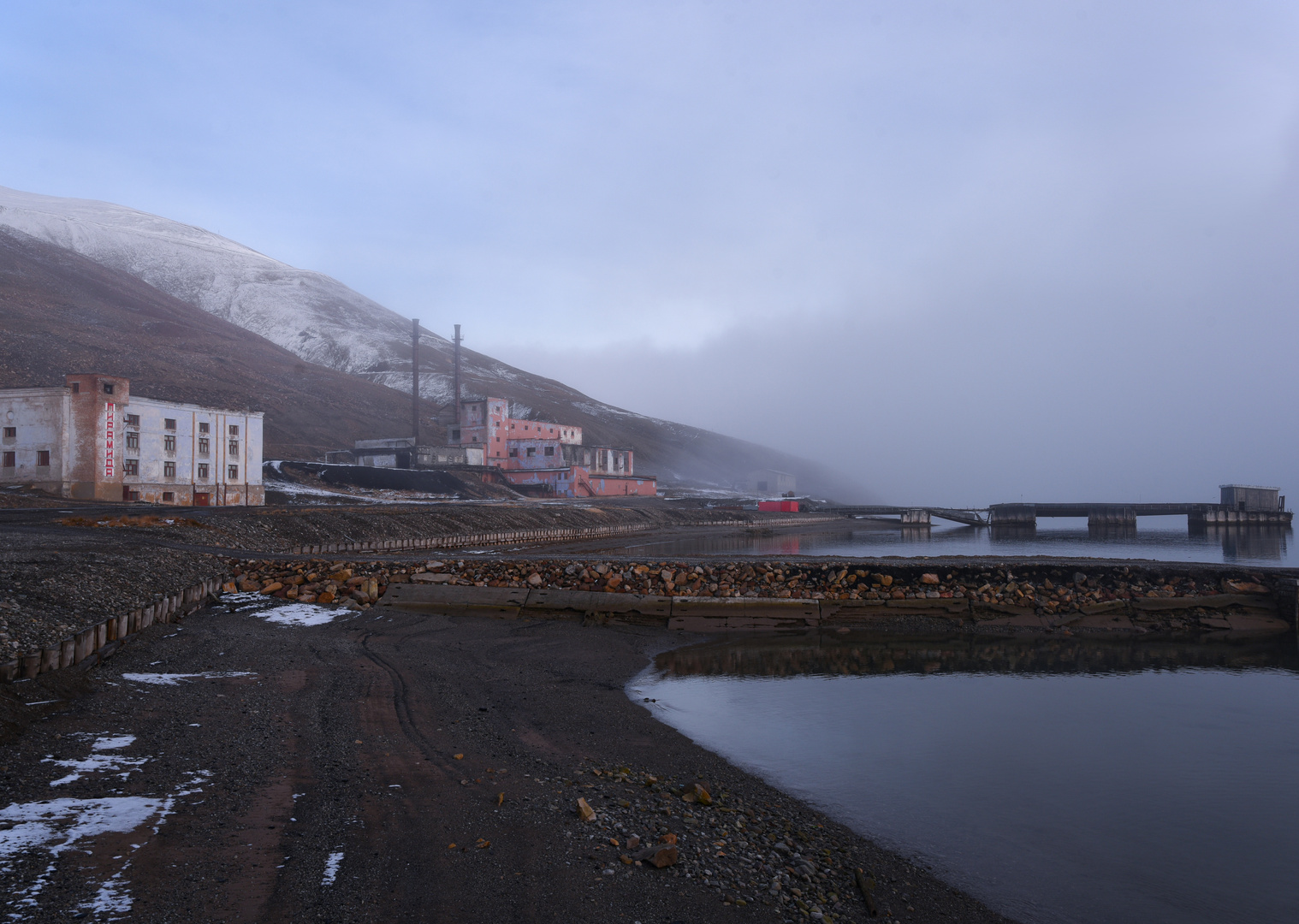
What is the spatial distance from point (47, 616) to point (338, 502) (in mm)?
52604

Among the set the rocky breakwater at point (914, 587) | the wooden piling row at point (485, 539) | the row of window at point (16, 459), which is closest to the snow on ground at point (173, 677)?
the rocky breakwater at point (914, 587)

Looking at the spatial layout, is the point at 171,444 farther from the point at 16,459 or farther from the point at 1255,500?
the point at 1255,500

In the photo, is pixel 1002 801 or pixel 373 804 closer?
pixel 373 804

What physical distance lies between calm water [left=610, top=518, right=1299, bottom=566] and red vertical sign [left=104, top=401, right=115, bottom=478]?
33613 millimetres

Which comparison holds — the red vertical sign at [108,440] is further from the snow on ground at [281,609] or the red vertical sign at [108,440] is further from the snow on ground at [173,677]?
the snow on ground at [173,677]

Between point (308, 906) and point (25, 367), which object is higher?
point (25, 367)

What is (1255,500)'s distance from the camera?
108312 millimetres

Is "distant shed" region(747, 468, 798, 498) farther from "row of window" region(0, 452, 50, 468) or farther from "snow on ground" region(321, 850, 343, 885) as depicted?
"snow on ground" region(321, 850, 343, 885)

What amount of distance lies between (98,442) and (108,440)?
22.4 inches

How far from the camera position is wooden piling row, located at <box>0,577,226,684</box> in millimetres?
10992

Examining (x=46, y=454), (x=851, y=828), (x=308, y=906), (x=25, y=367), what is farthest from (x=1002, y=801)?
(x=25, y=367)

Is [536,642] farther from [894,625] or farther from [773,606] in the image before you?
[894,625]

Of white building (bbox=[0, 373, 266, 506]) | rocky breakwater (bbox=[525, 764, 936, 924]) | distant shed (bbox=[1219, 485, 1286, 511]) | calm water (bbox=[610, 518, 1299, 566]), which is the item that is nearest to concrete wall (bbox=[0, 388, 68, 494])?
white building (bbox=[0, 373, 266, 506])

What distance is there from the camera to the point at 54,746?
29.2 feet
